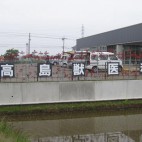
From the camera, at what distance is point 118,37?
33.7 m

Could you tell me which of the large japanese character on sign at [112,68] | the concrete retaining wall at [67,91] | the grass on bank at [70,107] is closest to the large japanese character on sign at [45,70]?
the concrete retaining wall at [67,91]

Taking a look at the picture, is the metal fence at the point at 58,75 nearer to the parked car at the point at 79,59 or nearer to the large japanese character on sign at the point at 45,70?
the large japanese character on sign at the point at 45,70

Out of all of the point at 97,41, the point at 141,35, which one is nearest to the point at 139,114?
the point at 141,35

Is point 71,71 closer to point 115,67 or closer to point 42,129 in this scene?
point 115,67

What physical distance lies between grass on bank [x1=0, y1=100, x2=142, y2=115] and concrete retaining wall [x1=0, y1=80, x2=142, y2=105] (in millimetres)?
188

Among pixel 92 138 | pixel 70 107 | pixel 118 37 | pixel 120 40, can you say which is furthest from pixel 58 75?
pixel 118 37

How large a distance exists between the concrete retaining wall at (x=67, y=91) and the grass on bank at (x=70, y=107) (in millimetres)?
188

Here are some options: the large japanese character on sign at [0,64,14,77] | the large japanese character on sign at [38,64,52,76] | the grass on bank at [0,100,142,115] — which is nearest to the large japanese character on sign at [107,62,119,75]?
the grass on bank at [0,100,142,115]

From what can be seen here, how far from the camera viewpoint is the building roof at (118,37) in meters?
29.4

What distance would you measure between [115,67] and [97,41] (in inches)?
1013

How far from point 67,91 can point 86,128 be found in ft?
7.17

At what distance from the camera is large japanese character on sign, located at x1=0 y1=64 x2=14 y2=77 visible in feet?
42.9

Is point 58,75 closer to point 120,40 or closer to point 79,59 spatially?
point 79,59

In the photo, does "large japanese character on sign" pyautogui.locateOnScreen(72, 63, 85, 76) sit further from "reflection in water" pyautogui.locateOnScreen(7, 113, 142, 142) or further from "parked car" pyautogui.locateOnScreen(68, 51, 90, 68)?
"reflection in water" pyautogui.locateOnScreen(7, 113, 142, 142)
